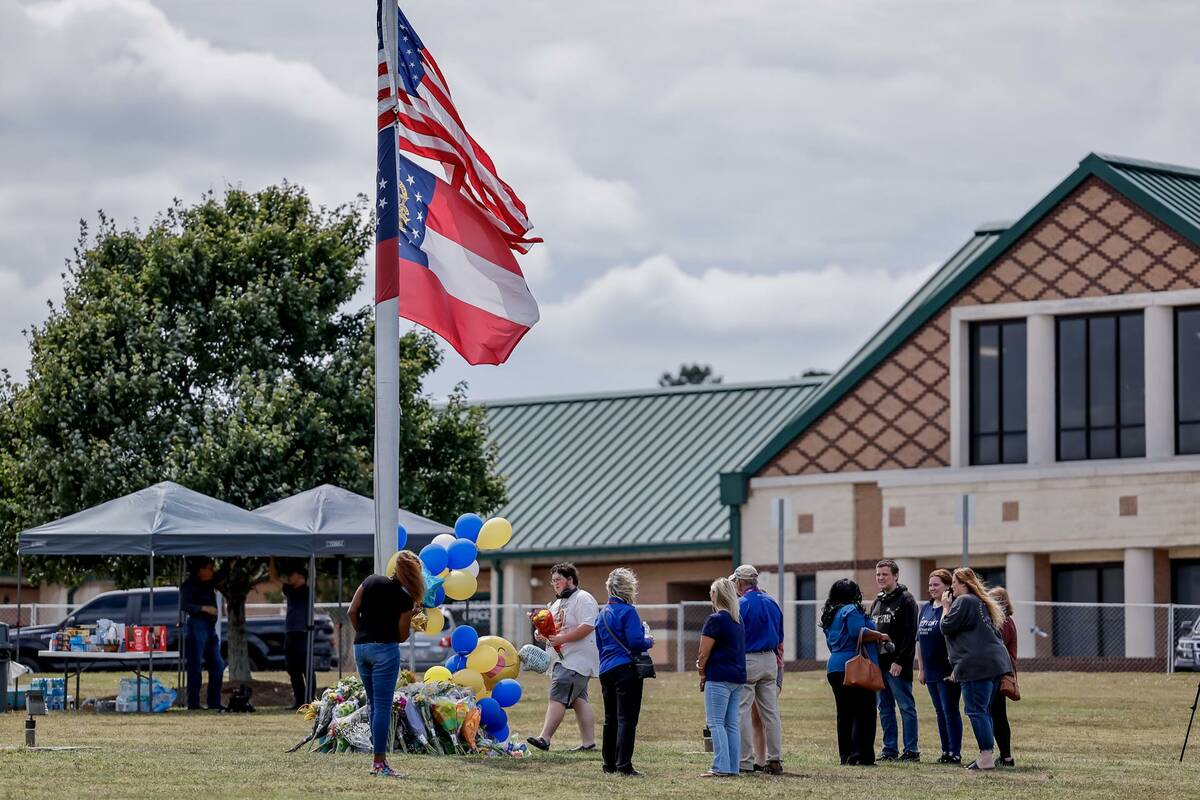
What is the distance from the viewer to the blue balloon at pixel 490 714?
18109 millimetres

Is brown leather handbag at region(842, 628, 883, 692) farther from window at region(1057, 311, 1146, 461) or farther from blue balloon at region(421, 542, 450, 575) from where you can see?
window at region(1057, 311, 1146, 461)

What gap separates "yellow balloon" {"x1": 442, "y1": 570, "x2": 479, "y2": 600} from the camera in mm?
18781

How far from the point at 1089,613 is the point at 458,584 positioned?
1947 cm

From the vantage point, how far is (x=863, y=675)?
671 inches

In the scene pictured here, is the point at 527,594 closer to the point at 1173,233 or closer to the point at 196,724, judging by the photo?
the point at 1173,233

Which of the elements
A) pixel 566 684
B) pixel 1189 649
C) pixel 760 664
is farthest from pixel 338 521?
pixel 1189 649

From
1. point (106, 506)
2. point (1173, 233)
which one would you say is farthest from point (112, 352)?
point (1173, 233)

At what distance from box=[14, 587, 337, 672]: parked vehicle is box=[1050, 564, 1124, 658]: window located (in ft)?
41.3

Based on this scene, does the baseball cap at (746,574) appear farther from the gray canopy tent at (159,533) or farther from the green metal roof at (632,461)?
the green metal roof at (632,461)

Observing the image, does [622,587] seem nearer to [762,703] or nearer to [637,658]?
[637,658]

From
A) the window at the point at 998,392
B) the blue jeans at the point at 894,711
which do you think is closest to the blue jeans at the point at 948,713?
the blue jeans at the point at 894,711

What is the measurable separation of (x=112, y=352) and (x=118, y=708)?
28.9 ft

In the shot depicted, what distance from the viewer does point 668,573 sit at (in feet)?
144

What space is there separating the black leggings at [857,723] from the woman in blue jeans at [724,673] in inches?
61.4
